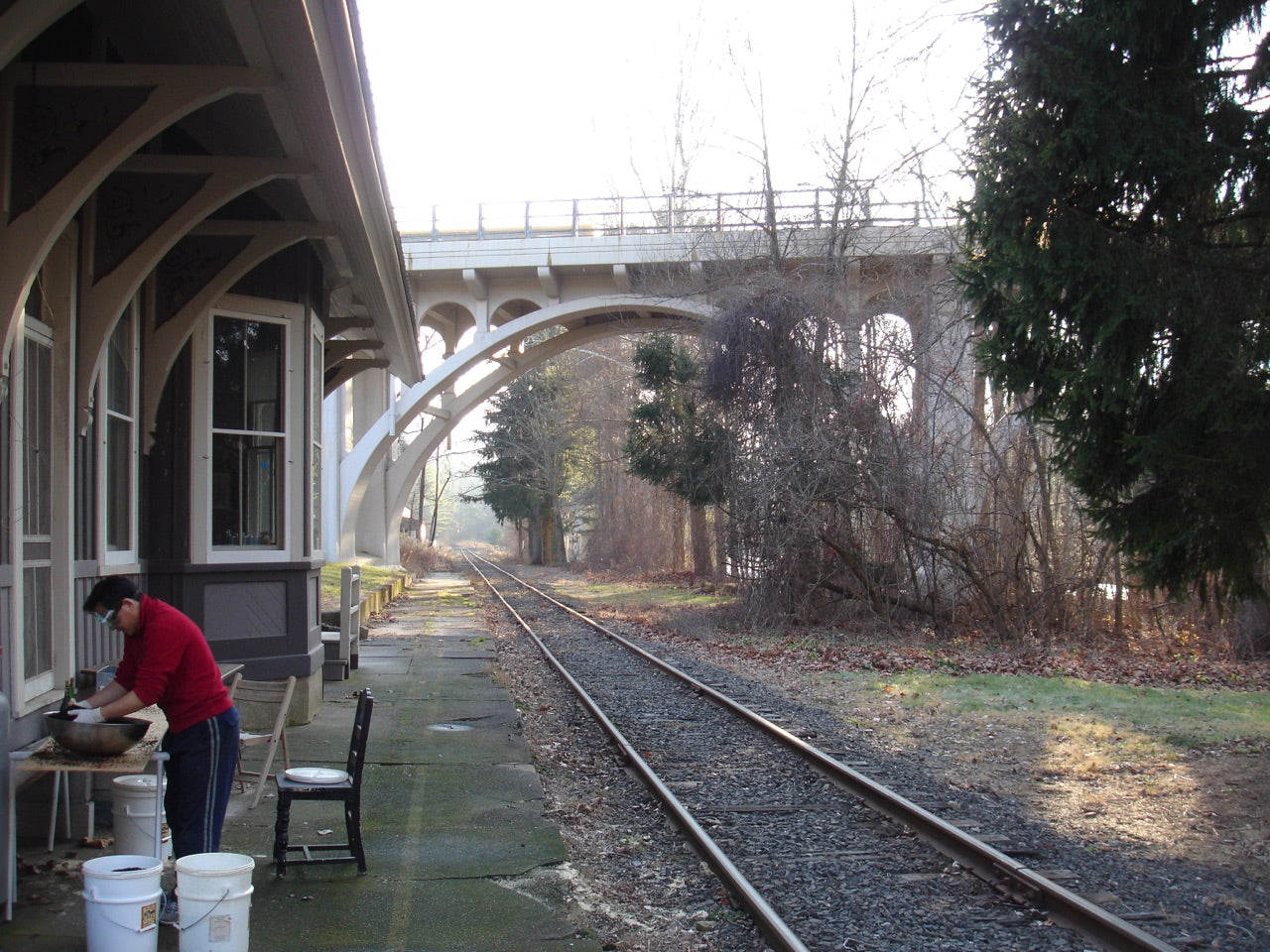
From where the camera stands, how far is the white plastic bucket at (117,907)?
157 inches

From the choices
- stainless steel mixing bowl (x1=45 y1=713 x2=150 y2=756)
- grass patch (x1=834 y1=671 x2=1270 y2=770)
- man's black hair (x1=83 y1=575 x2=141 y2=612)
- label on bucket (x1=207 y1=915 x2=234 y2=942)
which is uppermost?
man's black hair (x1=83 y1=575 x2=141 y2=612)

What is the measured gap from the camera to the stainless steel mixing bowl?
444 centimetres

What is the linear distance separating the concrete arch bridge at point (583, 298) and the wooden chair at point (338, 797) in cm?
1405

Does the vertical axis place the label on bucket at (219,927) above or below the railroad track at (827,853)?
above

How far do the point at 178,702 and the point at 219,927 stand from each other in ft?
3.12

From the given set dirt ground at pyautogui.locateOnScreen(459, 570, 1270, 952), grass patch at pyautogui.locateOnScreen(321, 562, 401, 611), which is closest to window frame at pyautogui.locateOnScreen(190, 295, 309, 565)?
dirt ground at pyautogui.locateOnScreen(459, 570, 1270, 952)

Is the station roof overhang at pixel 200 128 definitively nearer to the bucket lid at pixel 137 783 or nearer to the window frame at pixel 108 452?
the window frame at pixel 108 452

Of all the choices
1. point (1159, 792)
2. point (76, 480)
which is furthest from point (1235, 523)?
point (76, 480)

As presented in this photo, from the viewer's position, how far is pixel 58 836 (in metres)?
5.84

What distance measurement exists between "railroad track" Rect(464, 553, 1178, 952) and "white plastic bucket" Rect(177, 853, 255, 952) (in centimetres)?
222

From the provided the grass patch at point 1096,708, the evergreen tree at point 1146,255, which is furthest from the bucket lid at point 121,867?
the grass patch at point 1096,708

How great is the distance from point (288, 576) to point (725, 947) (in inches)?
204

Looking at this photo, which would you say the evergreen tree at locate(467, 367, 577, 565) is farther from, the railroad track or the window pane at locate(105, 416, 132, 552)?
the window pane at locate(105, 416, 132, 552)

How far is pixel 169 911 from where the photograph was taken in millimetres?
4688
